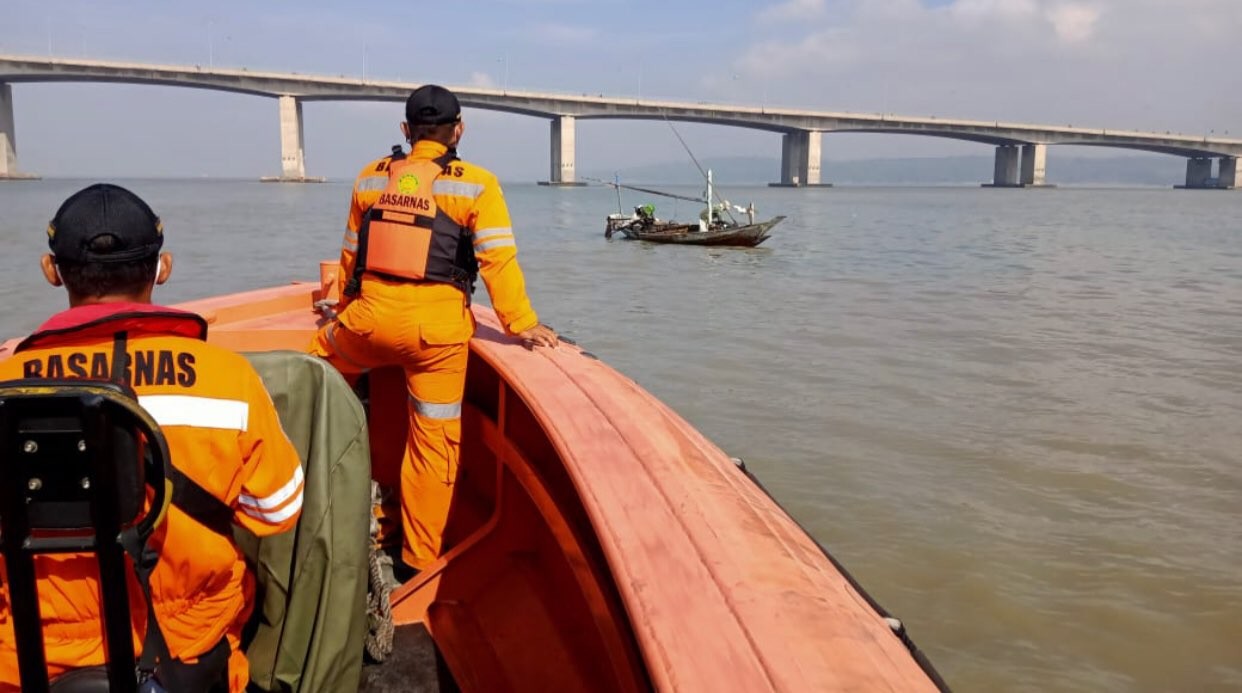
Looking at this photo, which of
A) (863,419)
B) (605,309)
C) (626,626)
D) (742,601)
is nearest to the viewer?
(742,601)

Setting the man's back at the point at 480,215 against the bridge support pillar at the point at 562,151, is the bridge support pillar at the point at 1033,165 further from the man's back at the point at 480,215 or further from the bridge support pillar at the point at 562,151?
the man's back at the point at 480,215

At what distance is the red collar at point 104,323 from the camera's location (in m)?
1.25

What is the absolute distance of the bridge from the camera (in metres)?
57.6

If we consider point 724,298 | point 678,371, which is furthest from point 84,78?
point 678,371

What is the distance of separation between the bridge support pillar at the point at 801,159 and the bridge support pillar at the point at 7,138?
198 feet

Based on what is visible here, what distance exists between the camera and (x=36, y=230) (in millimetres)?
26328

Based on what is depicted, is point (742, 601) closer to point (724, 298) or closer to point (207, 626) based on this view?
point (207, 626)

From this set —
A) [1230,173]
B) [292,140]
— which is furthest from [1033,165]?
[292,140]

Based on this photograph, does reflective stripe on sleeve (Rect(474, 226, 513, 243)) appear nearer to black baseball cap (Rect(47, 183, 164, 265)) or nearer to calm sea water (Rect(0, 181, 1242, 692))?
black baseball cap (Rect(47, 183, 164, 265))

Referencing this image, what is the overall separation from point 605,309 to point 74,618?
40.0ft

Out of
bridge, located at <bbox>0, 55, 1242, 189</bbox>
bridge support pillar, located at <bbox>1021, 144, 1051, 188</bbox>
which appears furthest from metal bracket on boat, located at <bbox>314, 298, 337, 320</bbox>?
bridge support pillar, located at <bbox>1021, 144, 1051, 188</bbox>

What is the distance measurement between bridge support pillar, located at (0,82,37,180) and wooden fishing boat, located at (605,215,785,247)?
5747cm

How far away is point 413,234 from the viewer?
8.67 feet

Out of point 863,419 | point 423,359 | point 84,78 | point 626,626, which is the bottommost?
point 863,419
